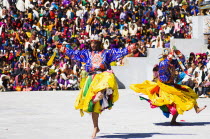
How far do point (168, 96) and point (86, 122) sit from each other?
1882mm

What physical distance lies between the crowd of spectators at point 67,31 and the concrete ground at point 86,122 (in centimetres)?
705

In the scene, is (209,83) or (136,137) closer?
(136,137)

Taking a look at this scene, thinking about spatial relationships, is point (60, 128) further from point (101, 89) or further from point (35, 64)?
point (35, 64)

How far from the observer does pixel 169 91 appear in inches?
594

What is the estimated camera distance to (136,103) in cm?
2181

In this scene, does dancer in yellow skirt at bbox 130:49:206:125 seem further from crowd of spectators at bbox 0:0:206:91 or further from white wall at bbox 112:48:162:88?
white wall at bbox 112:48:162:88

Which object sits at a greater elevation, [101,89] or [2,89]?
[101,89]

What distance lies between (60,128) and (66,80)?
49.5 feet

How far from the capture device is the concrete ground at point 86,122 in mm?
→ 13133

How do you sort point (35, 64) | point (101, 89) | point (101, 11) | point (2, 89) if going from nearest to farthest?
point (101, 89) < point (2, 89) < point (35, 64) < point (101, 11)

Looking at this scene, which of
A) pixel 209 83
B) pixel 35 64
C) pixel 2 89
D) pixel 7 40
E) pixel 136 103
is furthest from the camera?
pixel 7 40

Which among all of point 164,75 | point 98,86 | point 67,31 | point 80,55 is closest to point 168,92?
point 164,75

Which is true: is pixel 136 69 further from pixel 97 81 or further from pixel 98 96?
pixel 98 96

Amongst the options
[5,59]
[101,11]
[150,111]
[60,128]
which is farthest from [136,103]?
[101,11]
